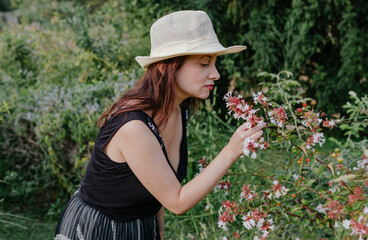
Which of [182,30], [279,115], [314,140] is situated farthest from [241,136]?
[182,30]

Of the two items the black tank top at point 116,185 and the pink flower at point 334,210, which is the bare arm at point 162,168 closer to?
the black tank top at point 116,185

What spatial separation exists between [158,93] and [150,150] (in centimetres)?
28

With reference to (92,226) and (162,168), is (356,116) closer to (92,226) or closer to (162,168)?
(162,168)

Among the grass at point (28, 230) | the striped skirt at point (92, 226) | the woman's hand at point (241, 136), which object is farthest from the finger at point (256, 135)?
the grass at point (28, 230)

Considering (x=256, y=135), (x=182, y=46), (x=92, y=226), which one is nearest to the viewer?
(x=256, y=135)

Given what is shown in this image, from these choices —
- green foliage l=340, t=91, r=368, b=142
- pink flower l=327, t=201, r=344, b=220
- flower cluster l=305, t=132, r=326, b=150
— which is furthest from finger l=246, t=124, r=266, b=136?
green foliage l=340, t=91, r=368, b=142

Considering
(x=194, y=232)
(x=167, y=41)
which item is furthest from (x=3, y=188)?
(x=167, y=41)

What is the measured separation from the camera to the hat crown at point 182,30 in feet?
5.46

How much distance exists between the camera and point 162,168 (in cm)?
153

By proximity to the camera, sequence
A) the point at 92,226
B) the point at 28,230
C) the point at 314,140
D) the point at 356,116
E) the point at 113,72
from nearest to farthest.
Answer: the point at 314,140, the point at 92,226, the point at 356,116, the point at 28,230, the point at 113,72

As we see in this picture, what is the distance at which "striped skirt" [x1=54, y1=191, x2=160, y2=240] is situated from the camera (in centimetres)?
178

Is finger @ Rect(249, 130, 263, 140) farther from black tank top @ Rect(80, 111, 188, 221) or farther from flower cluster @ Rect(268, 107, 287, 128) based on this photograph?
black tank top @ Rect(80, 111, 188, 221)

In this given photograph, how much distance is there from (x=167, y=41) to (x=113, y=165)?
54 centimetres

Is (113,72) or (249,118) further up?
(249,118)
